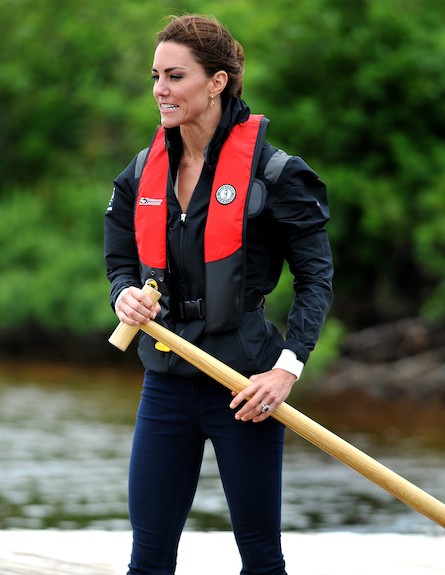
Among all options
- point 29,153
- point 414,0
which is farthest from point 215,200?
point 29,153

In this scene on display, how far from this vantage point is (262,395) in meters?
2.69

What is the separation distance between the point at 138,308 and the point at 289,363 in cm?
38

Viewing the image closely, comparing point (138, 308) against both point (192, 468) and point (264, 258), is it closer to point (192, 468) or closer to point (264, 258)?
point (264, 258)

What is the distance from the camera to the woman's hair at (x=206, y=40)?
9.05 feet

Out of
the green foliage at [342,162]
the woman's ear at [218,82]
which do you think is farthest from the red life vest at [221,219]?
the green foliage at [342,162]

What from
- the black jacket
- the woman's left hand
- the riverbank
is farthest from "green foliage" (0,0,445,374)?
the woman's left hand

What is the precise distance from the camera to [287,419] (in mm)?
2736

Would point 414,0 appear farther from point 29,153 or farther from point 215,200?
point 215,200

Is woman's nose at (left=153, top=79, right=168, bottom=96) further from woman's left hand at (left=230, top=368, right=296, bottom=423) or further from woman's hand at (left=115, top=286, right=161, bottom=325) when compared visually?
woman's left hand at (left=230, top=368, right=296, bottom=423)

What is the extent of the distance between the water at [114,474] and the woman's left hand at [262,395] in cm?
515

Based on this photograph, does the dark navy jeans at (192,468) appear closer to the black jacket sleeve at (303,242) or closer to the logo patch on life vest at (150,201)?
the black jacket sleeve at (303,242)

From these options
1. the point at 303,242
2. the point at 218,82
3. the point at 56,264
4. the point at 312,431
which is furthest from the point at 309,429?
the point at 56,264

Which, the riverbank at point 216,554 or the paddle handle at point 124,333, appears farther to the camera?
the riverbank at point 216,554

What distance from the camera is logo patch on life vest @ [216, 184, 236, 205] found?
275 centimetres
